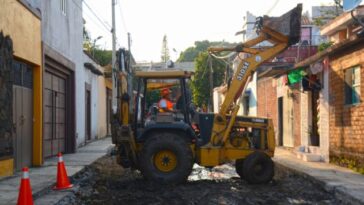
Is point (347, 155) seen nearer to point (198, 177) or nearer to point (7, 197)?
point (198, 177)

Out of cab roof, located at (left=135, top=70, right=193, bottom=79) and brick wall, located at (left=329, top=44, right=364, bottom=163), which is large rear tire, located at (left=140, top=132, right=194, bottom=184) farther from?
brick wall, located at (left=329, top=44, right=364, bottom=163)

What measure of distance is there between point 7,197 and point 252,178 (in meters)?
5.36

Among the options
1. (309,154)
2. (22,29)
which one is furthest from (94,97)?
(22,29)

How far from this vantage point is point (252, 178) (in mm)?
11492

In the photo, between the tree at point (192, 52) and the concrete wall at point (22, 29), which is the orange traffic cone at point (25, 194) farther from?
the tree at point (192, 52)

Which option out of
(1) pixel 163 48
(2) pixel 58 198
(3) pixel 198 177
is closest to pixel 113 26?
(3) pixel 198 177

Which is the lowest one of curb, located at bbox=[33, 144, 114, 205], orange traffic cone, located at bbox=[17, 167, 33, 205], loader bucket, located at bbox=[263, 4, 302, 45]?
curb, located at bbox=[33, 144, 114, 205]

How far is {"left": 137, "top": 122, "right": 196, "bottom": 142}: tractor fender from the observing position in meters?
11.5

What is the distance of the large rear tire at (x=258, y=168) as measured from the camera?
11492 mm

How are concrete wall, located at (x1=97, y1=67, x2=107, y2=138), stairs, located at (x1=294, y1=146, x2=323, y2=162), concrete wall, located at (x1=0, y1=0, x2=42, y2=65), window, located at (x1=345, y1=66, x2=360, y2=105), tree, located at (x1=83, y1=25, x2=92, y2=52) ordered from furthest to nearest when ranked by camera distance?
tree, located at (x1=83, y1=25, x2=92, y2=52) < concrete wall, located at (x1=97, y1=67, x2=107, y2=138) < stairs, located at (x1=294, y1=146, x2=323, y2=162) < window, located at (x1=345, y1=66, x2=360, y2=105) < concrete wall, located at (x1=0, y1=0, x2=42, y2=65)

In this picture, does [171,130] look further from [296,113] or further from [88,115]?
[88,115]

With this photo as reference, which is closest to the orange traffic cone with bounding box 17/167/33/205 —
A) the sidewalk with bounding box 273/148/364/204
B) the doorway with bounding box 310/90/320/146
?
the sidewalk with bounding box 273/148/364/204

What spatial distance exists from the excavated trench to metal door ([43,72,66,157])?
323cm

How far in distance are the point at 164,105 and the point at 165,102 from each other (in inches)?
3.4
